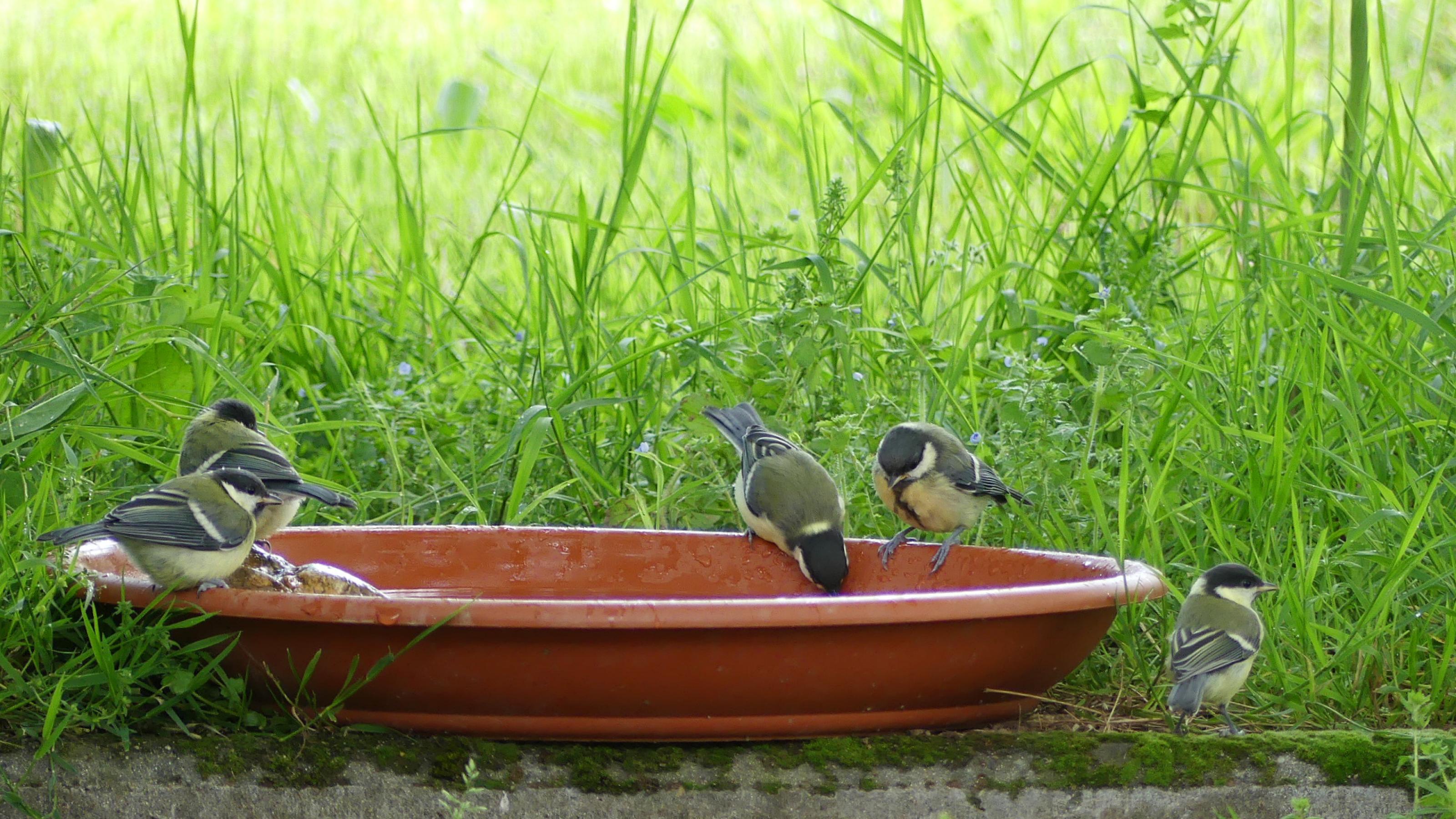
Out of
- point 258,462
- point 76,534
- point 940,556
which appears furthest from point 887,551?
point 76,534

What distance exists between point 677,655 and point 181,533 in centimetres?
99

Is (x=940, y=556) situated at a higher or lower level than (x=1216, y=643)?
lower

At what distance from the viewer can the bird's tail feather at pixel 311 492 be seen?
304cm

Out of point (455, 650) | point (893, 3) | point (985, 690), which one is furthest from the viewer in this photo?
point (893, 3)

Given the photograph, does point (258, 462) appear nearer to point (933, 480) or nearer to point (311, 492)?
point (311, 492)

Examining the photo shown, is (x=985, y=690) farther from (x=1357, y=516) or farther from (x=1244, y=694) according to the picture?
(x=1357, y=516)

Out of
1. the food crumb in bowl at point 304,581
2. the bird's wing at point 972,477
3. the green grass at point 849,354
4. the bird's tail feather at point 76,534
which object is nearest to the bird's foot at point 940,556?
the bird's wing at point 972,477

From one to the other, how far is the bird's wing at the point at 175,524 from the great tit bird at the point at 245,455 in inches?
14.3

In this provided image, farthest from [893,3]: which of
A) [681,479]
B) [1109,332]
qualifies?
[1109,332]

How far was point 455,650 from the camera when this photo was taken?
2.37 m

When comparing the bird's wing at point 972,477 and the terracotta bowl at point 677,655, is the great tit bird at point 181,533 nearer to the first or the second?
the terracotta bowl at point 677,655

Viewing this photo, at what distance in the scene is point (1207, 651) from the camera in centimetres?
272

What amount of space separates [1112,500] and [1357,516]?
0.58 meters

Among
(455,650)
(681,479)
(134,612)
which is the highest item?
(455,650)
